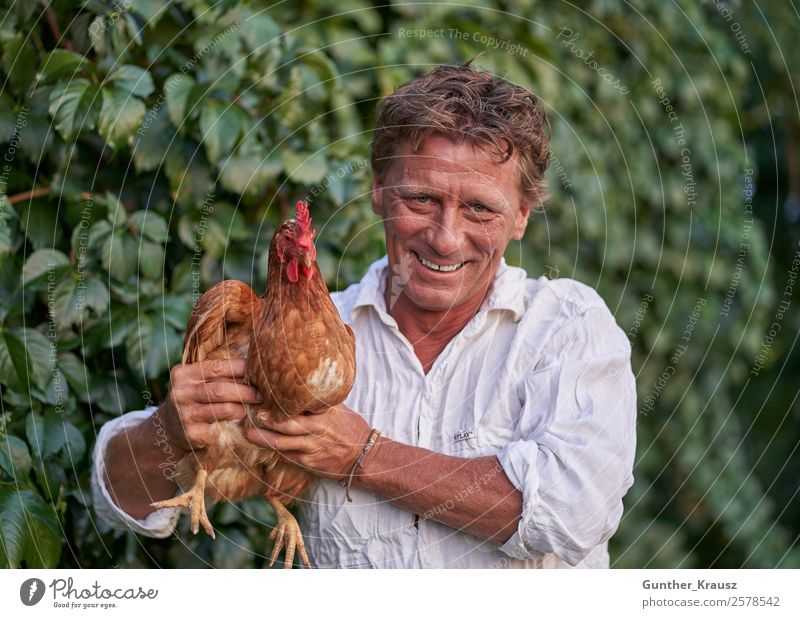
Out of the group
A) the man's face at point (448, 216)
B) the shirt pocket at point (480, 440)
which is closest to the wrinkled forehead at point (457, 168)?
the man's face at point (448, 216)

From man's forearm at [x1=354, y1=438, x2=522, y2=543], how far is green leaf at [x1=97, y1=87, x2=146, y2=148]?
923mm

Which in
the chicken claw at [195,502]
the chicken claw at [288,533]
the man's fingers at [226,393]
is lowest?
the chicken claw at [288,533]

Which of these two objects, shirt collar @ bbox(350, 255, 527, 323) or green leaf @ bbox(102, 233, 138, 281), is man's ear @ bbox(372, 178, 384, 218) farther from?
green leaf @ bbox(102, 233, 138, 281)

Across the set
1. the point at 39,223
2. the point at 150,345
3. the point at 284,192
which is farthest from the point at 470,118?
the point at 39,223

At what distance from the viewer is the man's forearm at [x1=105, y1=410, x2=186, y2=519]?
1.80 m

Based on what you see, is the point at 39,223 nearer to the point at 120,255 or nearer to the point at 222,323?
the point at 120,255

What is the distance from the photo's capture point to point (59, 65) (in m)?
2.05

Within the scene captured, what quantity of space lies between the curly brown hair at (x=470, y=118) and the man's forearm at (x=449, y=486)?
57cm

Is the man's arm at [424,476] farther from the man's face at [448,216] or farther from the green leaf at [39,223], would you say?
the green leaf at [39,223]

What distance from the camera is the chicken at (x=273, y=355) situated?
1.60m

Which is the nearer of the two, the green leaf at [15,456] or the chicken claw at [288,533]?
the chicken claw at [288,533]

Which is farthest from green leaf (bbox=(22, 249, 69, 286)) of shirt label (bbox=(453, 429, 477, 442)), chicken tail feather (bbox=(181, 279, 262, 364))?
shirt label (bbox=(453, 429, 477, 442))
